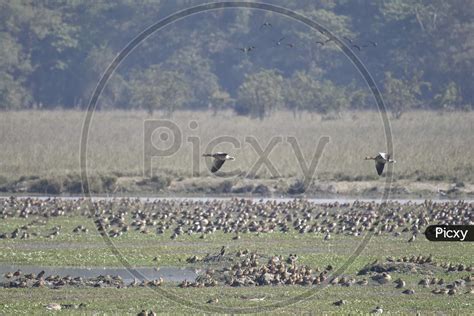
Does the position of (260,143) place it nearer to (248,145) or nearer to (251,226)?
(248,145)

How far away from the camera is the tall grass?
40062 millimetres

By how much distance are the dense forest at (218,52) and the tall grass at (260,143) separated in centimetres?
837

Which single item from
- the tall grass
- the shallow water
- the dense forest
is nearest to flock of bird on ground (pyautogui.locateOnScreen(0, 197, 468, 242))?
the shallow water

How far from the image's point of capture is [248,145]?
46.1 m

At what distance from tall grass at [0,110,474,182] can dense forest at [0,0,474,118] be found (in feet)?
27.4

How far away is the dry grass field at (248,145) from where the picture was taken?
39.8 meters

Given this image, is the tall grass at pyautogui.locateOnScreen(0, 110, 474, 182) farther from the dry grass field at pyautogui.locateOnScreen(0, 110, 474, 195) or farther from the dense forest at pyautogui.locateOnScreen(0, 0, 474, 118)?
the dense forest at pyautogui.locateOnScreen(0, 0, 474, 118)

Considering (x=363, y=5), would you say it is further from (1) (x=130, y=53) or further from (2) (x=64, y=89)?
(2) (x=64, y=89)

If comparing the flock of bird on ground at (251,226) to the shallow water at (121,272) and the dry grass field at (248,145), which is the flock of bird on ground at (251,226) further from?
the dry grass field at (248,145)

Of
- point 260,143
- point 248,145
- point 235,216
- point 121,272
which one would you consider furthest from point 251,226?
point 260,143

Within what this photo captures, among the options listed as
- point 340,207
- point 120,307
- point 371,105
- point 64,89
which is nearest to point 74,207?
point 340,207

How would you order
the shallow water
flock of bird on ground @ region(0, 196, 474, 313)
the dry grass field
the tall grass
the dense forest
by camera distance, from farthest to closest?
the dense forest
the tall grass
the dry grass field
the shallow water
flock of bird on ground @ region(0, 196, 474, 313)

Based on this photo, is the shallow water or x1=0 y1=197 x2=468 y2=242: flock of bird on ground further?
x1=0 y1=197 x2=468 y2=242: flock of bird on ground

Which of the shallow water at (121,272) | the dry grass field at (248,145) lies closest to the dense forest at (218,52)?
the dry grass field at (248,145)
